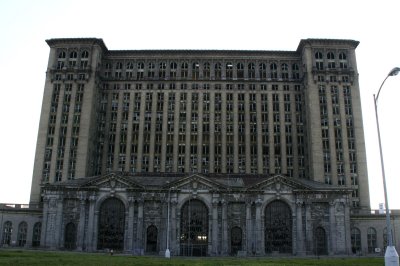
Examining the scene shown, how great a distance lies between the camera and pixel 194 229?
102 m

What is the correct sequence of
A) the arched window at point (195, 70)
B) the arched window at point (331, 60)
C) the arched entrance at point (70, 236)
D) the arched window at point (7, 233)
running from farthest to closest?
the arched window at point (195, 70) → the arched window at point (331, 60) → the arched window at point (7, 233) → the arched entrance at point (70, 236)

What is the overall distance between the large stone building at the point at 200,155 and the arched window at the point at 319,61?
37 centimetres

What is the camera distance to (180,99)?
458ft

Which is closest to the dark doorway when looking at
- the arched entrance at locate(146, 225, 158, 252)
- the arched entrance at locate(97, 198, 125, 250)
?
the arched entrance at locate(146, 225, 158, 252)

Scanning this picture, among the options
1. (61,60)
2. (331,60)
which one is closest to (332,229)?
(331,60)

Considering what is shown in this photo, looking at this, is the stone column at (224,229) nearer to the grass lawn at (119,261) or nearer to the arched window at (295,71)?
the grass lawn at (119,261)

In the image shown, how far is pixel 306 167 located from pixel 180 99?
149 ft

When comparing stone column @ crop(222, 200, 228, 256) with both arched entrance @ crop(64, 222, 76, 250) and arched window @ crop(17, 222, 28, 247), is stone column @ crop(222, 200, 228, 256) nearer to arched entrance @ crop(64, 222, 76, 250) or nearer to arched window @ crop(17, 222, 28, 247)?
arched entrance @ crop(64, 222, 76, 250)

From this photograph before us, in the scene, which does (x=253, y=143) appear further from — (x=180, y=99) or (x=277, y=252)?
(x=277, y=252)

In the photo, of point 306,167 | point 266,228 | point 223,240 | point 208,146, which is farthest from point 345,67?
point 223,240

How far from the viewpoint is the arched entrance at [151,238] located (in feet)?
333

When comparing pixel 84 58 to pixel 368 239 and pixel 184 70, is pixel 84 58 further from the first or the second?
pixel 368 239

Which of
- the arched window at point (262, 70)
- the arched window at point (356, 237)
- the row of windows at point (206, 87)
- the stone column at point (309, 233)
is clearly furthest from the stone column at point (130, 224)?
the arched window at point (262, 70)

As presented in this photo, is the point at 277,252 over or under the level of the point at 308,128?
under
